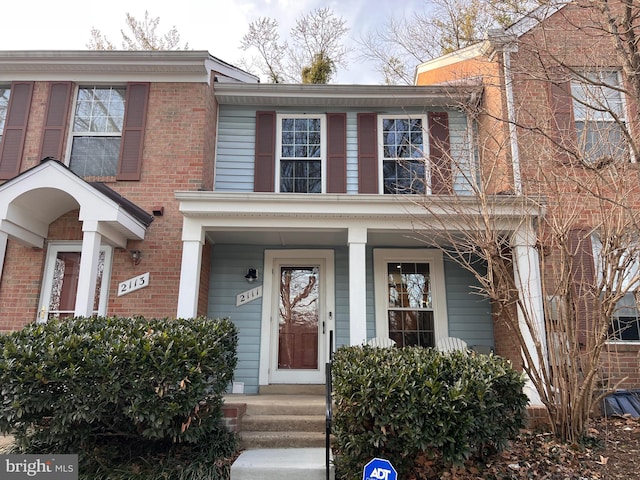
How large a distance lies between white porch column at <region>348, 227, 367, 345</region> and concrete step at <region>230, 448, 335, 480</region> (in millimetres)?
1602

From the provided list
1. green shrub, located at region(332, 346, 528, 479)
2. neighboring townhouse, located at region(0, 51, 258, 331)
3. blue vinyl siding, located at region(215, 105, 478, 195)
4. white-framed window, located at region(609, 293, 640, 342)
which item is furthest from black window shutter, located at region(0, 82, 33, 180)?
white-framed window, located at region(609, 293, 640, 342)

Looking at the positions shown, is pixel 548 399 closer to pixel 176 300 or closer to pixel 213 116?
pixel 176 300

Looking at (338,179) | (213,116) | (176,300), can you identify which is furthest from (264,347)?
(213,116)

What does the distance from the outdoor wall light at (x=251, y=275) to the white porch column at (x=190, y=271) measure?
1.31 m

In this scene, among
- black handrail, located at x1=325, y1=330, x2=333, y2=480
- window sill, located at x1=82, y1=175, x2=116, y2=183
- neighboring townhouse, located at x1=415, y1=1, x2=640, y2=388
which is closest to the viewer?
black handrail, located at x1=325, y1=330, x2=333, y2=480

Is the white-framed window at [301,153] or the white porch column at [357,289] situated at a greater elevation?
the white-framed window at [301,153]

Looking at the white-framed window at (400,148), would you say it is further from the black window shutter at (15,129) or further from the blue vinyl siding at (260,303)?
the black window shutter at (15,129)

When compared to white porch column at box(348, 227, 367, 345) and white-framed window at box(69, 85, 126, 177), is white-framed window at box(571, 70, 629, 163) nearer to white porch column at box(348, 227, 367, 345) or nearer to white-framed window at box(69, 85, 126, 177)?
white porch column at box(348, 227, 367, 345)

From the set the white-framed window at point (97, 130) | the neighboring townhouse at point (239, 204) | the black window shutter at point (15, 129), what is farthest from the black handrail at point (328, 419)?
the black window shutter at point (15, 129)

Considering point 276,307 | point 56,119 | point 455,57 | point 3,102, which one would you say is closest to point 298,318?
point 276,307

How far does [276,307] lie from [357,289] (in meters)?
1.97

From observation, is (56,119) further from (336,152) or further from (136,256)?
(336,152)

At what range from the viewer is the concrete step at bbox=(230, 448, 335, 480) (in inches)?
156

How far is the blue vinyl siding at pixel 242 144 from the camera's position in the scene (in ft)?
24.8
